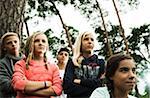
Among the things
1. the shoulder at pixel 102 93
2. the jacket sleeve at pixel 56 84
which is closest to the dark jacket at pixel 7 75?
the jacket sleeve at pixel 56 84

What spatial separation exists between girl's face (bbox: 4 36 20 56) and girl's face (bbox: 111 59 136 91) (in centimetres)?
159

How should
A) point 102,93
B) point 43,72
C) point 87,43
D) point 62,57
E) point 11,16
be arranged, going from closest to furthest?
point 102,93
point 43,72
point 87,43
point 11,16
point 62,57

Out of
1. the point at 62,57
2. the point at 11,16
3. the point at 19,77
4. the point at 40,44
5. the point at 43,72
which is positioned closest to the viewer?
the point at 19,77

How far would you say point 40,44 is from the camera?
4539 mm

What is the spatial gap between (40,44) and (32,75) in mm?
377

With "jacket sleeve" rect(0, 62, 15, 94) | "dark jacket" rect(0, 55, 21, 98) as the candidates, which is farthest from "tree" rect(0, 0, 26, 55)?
"jacket sleeve" rect(0, 62, 15, 94)

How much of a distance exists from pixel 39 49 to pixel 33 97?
0.56 m

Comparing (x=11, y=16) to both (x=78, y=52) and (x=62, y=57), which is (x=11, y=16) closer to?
(x=62, y=57)

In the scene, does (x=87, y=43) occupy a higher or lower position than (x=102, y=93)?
higher

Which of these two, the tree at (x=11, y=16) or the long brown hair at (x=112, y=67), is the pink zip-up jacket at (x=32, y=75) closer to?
the long brown hair at (x=112, y=67)

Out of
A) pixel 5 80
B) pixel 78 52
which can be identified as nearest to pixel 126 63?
pixel 78 52

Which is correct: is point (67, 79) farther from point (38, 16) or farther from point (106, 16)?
point (106, 16)

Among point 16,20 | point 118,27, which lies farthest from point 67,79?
point 118,27

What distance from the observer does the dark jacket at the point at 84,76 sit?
447 centimetres
